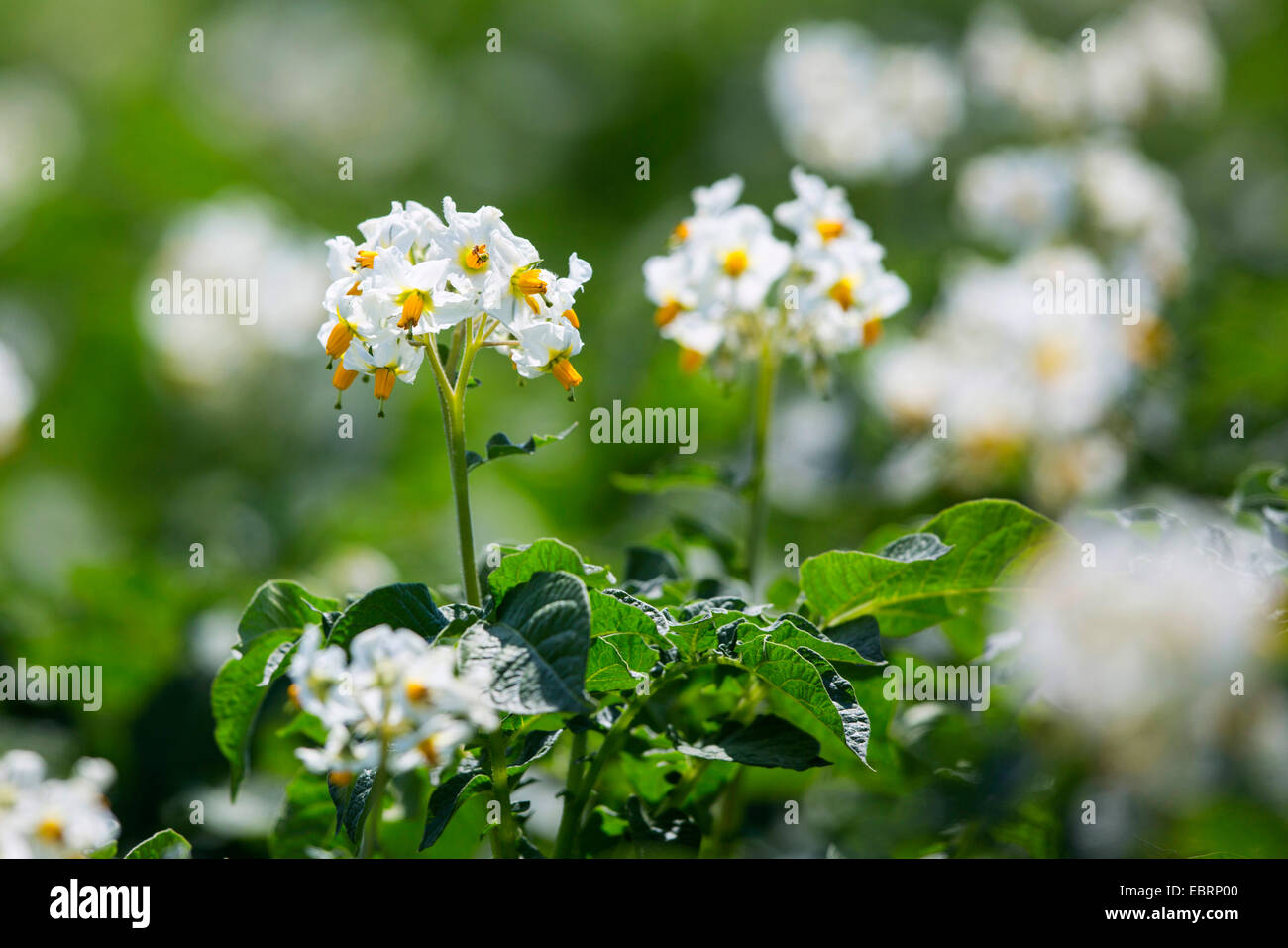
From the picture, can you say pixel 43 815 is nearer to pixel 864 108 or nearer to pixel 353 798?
pixel 353 798

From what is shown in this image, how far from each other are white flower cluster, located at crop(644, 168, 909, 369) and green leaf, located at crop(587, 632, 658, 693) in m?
0.72

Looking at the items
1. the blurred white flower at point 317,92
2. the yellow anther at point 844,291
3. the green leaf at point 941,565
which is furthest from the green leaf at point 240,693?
the blurred white flower at point 317,92

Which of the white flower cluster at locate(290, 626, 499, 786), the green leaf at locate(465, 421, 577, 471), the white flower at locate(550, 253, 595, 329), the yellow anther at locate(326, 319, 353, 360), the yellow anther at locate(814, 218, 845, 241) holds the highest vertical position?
the yellow anther at locate(814, 218, 845, 241)

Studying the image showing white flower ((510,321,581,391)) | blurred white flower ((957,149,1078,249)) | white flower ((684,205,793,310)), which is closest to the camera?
white flower ((510,321,581,391))

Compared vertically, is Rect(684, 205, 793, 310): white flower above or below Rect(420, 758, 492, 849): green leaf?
above

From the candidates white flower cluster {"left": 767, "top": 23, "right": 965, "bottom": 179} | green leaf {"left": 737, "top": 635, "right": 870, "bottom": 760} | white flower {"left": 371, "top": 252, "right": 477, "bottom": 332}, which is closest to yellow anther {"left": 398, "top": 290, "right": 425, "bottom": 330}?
white flower {"left": 371, "top": 252, "right": 477, "bottom": 332}

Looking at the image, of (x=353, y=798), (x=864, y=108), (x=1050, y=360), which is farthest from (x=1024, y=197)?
(x=353, y=798)

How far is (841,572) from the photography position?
1.62 metres

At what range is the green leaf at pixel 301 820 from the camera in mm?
1816

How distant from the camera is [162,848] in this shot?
60.6 inches

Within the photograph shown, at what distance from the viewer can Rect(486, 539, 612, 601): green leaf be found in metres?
1.44

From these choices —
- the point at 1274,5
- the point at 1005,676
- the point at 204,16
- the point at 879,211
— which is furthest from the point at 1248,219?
the point at 204,16

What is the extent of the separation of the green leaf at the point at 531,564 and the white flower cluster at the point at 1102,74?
3.28 m

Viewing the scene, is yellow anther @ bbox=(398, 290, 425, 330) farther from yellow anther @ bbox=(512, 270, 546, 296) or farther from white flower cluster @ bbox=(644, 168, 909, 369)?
white flower cluster @ bbox=(644, 168, 909, 369)
